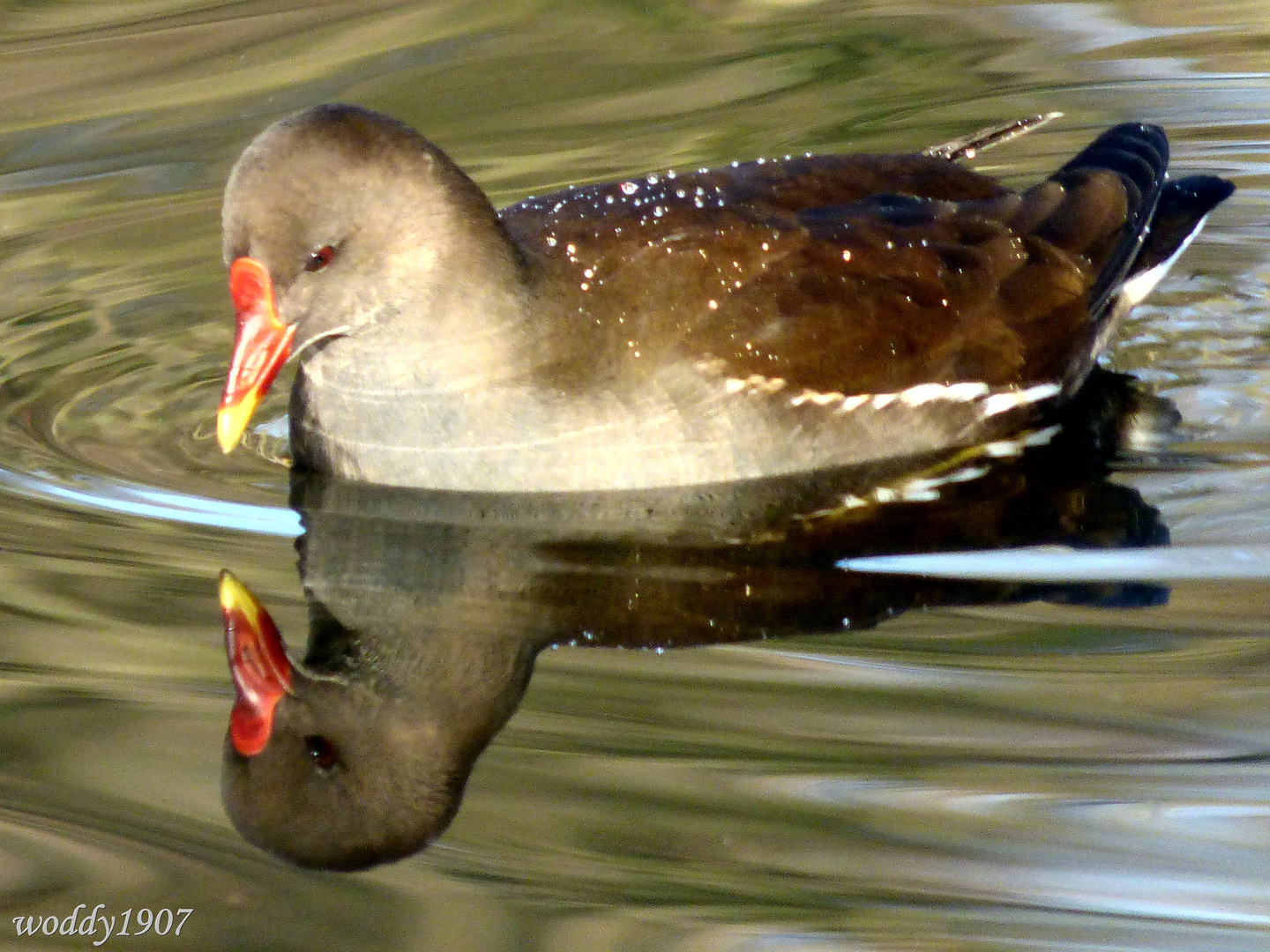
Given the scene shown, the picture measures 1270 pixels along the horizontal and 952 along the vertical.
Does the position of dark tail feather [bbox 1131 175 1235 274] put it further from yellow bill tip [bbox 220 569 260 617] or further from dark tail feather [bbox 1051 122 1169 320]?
yellow bill tip [bbox 220 569 260 617]

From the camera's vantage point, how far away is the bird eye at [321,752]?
4.16m

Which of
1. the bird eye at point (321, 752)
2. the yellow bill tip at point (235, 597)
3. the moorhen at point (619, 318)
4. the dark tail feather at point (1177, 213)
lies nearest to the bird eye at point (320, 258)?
the moorhen at point (619, 318)

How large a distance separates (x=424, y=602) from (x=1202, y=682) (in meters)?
1.79

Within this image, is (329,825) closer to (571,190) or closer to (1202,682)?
(1202,682)

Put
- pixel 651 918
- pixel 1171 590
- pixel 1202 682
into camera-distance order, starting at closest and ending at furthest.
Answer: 1. pixel 651 918
2. pixel 1202 682
3. pixel 1171 590

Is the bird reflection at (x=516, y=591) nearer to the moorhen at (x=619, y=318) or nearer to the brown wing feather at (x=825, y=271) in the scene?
the moorhen at (x=619, y=318)

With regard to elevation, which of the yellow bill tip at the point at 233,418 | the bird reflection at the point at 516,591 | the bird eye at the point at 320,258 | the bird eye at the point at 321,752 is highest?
the bird eye at the point at 320,258

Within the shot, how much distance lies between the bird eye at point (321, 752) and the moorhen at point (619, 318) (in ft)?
4.08

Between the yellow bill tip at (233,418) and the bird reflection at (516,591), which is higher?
the yellow bill tip at (233,418)

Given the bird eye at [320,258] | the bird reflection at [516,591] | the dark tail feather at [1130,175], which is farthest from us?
the dark tail feather at [1130,175]

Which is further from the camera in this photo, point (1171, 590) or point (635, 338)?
point (635, 338)

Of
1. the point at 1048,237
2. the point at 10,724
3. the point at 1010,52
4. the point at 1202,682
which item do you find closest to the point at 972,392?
the point at 1048,237

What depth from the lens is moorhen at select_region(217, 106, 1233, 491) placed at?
207 inches

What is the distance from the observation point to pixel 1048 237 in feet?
20.3
